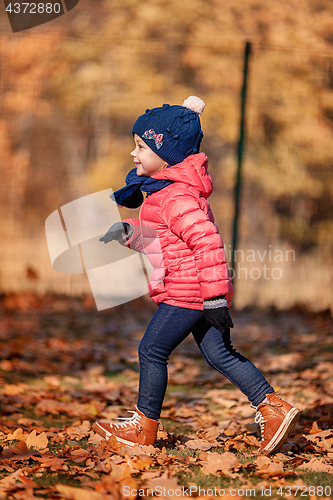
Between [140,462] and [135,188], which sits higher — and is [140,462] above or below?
below

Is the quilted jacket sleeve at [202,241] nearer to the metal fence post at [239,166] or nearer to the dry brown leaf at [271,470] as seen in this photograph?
the dry brown leaf at [271,470]

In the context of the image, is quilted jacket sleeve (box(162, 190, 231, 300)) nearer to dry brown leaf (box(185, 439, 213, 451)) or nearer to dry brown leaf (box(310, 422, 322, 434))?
dry brown leaf (box(185, 439, 213, 451))

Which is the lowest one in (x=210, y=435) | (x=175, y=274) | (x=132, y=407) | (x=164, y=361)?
(x=132, y=407)

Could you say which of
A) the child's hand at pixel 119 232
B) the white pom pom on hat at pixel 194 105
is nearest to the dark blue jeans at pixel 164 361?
the child's hand at pixel 119 232

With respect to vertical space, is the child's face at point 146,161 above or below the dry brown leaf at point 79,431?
above

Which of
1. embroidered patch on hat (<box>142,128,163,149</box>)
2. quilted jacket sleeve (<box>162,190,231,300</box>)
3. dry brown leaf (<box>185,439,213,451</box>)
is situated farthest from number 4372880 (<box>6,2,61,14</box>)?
dry brown leaf (<box>185,439,213,451</box>)

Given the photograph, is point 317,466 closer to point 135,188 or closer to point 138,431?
point 138,431

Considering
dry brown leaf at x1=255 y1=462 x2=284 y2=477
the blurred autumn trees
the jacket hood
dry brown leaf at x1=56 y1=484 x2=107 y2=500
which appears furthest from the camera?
the blurred autumn trees

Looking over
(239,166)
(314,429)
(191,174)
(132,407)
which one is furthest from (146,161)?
(239,166)

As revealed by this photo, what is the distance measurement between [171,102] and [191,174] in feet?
15.0

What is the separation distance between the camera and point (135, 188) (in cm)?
254

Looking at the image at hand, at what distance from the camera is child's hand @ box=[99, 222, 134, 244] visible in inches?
97.7

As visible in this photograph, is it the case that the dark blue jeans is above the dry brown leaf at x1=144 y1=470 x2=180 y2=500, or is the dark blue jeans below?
above

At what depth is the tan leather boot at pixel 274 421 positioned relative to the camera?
7.58 feet
